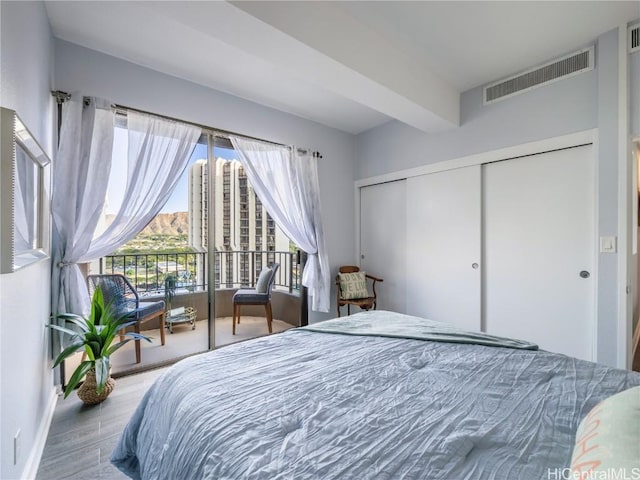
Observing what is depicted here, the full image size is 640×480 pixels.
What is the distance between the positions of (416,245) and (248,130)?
228 cm

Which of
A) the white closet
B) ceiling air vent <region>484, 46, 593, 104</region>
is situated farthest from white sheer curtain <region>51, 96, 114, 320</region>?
ceiling air vent <region>484, 46, 593, 104</region>

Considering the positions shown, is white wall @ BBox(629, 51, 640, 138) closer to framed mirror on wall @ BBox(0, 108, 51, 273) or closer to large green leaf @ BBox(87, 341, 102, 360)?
framed mirror on wall @ BBox(0, 108, 51, 273)

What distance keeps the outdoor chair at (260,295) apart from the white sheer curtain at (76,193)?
1.54 meters

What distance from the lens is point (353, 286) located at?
3.68 metres

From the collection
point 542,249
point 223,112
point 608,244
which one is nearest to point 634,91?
point 608,244

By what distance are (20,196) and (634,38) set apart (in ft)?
12.3

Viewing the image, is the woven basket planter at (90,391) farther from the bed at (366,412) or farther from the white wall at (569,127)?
the white wall at (569,127)

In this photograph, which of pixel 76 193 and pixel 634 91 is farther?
pixel 76 193

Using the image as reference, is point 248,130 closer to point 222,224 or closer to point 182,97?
point 182,97

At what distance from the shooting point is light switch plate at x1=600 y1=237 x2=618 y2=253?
2.12 meters

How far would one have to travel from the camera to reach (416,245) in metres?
3.47

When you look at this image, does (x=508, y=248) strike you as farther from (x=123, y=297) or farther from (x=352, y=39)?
(x=123, y=297)

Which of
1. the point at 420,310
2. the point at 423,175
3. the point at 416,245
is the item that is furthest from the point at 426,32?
the point at 420,310

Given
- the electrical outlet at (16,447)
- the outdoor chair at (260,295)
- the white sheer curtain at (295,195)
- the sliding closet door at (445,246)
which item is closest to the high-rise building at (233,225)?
the outdoor chair at (260,295)
